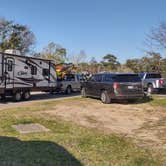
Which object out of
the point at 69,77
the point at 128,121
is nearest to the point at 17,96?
the point at 69,77

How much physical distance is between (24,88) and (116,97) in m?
5.99

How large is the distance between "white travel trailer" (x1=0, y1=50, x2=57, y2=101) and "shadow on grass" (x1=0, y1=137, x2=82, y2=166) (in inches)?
413

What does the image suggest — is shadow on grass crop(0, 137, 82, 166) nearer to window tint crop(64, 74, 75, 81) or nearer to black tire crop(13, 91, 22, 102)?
black tire crop(13, 91, 22, 102)

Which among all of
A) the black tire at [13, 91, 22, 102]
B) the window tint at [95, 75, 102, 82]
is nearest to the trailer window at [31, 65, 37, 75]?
the black tire at [13, 91, 22, 102]

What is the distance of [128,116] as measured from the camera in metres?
13.2

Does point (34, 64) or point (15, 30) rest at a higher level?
point (15, 30)

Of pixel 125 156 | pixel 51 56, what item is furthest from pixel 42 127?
pixel 51 56

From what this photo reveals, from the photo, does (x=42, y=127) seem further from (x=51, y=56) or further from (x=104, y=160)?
(x=51, y=56)

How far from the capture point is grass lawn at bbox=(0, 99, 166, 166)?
251 inches

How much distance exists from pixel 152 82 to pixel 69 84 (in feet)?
Result: 22.8

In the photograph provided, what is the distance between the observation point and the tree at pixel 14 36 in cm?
4159

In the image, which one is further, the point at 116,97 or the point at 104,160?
the point at 116,97

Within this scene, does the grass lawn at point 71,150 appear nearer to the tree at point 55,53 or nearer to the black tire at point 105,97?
the black tire at point 105,97

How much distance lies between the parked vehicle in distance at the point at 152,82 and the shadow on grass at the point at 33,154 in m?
19.5
